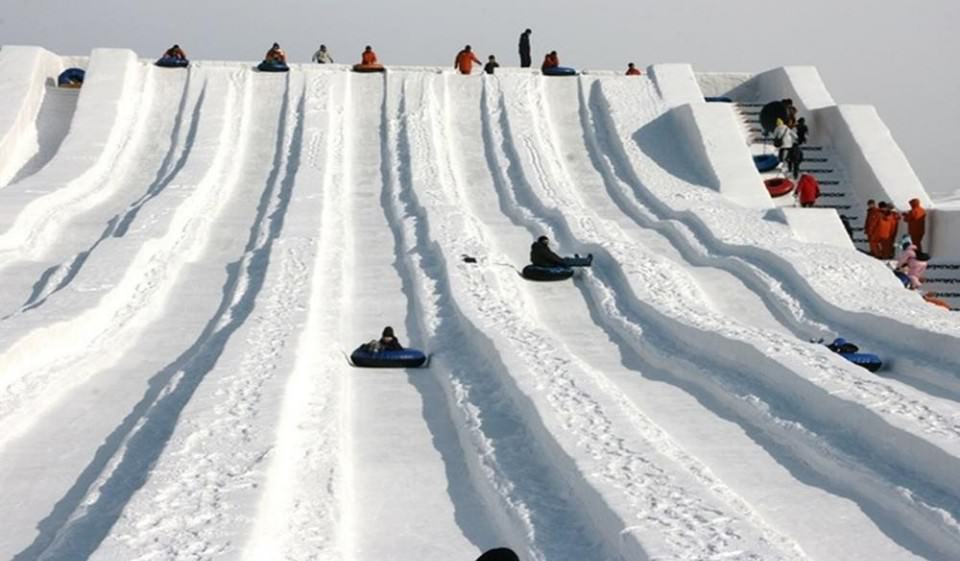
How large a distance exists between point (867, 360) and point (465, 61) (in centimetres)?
1185

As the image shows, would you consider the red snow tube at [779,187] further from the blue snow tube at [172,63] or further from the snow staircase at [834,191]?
the blue snow tube at [172,63]

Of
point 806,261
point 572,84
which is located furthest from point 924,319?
point 572,84

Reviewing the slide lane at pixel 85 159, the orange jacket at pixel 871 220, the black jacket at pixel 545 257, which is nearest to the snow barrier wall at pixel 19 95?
the slide lane at pixel 85 159

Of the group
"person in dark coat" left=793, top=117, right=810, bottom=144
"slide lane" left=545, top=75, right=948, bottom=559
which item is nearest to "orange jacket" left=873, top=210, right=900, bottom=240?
"person in dark coat" left=793, top=117, right=810, bottom=144

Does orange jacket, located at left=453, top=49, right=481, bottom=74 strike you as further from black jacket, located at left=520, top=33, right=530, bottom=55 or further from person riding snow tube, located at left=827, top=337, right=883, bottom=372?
person riding snow tube, located at left=827, top=337, right=883, bottom=372

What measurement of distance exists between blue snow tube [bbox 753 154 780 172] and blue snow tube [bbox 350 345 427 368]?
8.63 metres

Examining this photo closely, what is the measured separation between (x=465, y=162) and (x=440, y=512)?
10942mm

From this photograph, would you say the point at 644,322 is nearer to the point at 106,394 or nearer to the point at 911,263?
the point at 106,394

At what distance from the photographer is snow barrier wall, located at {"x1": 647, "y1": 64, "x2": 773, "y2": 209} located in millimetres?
14680

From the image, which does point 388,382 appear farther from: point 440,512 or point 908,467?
point 908,467

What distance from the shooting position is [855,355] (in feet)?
27.2

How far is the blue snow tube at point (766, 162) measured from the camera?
626 inches

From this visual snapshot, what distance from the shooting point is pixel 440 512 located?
5449 millimetres

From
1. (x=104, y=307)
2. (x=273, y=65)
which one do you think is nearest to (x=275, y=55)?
(x=273, y=65)
